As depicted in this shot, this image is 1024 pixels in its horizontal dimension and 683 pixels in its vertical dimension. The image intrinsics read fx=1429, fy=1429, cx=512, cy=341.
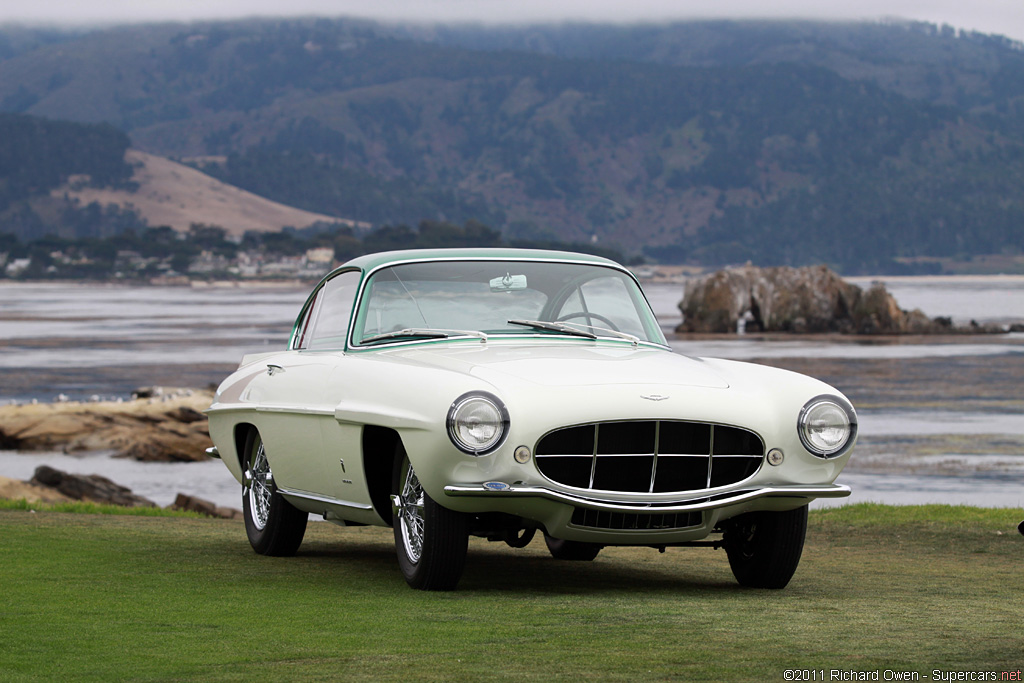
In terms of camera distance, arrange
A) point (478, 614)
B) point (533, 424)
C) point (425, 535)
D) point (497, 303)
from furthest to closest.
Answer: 1. point (497, 303)
2. point (425, 535)
3. point (533, 424)
4. point (478, 614)

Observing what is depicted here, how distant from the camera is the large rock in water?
67.9m

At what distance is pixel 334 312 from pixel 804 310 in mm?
62700

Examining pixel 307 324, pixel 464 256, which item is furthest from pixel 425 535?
pixel 307 324

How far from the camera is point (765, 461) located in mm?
6918

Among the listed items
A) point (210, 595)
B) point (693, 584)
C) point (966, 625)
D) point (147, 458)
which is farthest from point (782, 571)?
point (147, 458)

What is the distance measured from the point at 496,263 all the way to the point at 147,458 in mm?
16648

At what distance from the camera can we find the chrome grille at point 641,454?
263 inches

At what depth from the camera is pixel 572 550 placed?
29.7ft

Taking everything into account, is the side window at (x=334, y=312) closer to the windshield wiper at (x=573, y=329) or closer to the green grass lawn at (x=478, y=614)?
A: the windshield wiper at (x=573, y=329)

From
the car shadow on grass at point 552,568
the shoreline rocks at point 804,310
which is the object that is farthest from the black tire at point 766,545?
the shoreline rocks at point 804,310

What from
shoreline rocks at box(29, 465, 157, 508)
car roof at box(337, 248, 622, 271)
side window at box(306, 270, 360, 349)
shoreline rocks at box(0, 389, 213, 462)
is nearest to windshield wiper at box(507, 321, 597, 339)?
car roof at box(337, 248, 622, 271)

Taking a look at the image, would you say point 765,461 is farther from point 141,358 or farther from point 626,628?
point 141,358

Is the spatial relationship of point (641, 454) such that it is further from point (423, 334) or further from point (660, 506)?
point (423, 334)

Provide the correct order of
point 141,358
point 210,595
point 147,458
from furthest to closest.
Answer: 1. point 141,358
2. point 147,458
3. point 210,595
